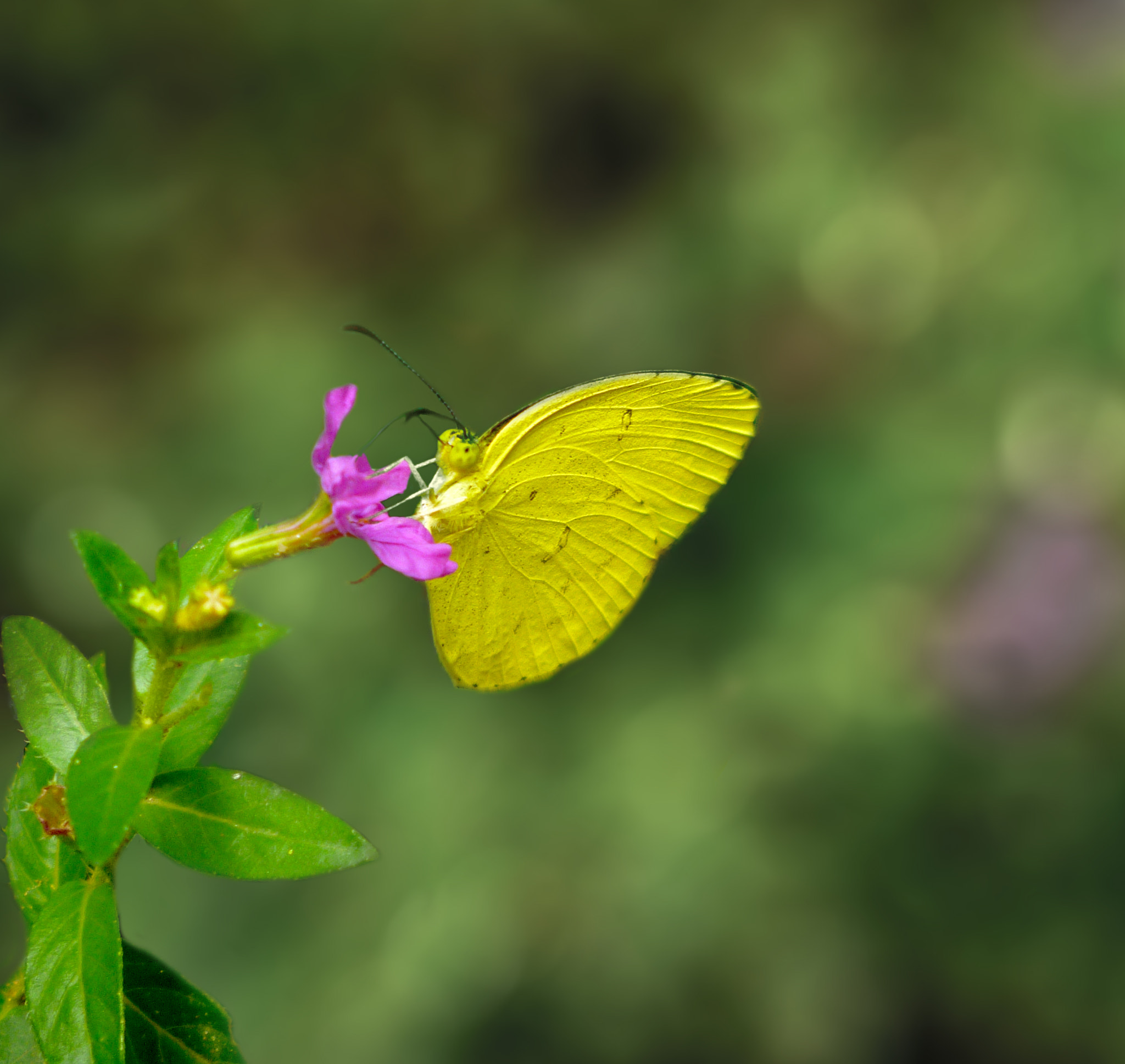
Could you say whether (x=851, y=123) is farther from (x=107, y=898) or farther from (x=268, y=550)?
(x=107, y=898)

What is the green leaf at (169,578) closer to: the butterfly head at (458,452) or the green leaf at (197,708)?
the green leaf at (197,708)

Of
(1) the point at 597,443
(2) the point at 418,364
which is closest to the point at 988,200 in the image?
(2) the point at 418,364

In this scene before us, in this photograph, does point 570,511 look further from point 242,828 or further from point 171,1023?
point 171,1023

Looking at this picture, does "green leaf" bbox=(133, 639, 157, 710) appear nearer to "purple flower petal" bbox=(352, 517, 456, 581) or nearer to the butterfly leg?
"purple flower petal" bbox=(352, 517, 456, 581)

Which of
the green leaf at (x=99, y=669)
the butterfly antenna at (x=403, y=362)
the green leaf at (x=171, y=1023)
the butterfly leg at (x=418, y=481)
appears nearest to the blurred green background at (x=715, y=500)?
the butterfly antenna at (x=403, y=362)

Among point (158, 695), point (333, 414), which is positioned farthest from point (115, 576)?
point (333, 414)

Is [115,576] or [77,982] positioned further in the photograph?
[115,576]

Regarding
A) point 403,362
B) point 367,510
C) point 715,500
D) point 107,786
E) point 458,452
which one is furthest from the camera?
point 715,500

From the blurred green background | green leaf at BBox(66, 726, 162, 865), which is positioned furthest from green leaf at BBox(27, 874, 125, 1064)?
the blurred green background
